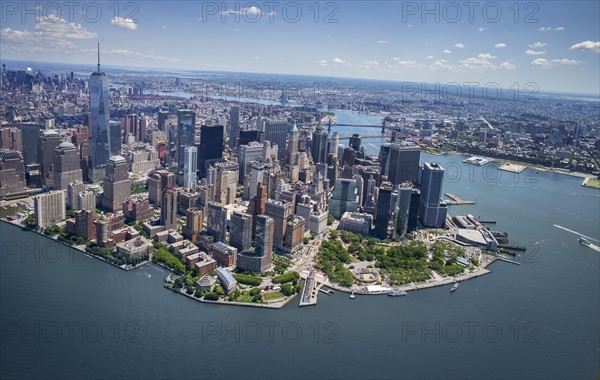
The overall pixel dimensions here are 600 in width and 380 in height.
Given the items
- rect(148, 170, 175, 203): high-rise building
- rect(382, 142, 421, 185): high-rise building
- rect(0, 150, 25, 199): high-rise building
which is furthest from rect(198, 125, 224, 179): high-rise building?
rect(382, 142, 421, 185): high-rise building

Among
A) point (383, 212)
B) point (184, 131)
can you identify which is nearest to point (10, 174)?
point (184, 131)

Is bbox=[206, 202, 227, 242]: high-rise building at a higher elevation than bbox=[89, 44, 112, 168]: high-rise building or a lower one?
lower

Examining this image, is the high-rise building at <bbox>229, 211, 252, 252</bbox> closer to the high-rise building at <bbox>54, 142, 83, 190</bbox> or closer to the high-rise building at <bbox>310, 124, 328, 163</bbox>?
the high-rise building at <bbox>54, 142, 83, 190</bbox>

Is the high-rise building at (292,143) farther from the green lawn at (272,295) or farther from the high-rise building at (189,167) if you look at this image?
the green lawn at (272,295)

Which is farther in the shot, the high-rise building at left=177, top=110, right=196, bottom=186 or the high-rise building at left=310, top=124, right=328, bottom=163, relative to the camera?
the high-rise building at left=310, top=124, right=328, bottom=163

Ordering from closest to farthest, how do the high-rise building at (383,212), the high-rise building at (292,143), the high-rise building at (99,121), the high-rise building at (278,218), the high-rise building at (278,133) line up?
the high-rise building at (278,218) < the high-rise building at (383,212) < the high-rise building at (99,121) < the high-rise building at (292,143) < the high-rise building at (278,133)

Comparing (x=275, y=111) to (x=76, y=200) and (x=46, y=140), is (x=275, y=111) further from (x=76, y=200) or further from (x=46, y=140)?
(x=76, y=200)

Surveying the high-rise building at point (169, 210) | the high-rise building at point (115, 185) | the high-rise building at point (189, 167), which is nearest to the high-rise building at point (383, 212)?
the high-rise building at point (169, 210)
